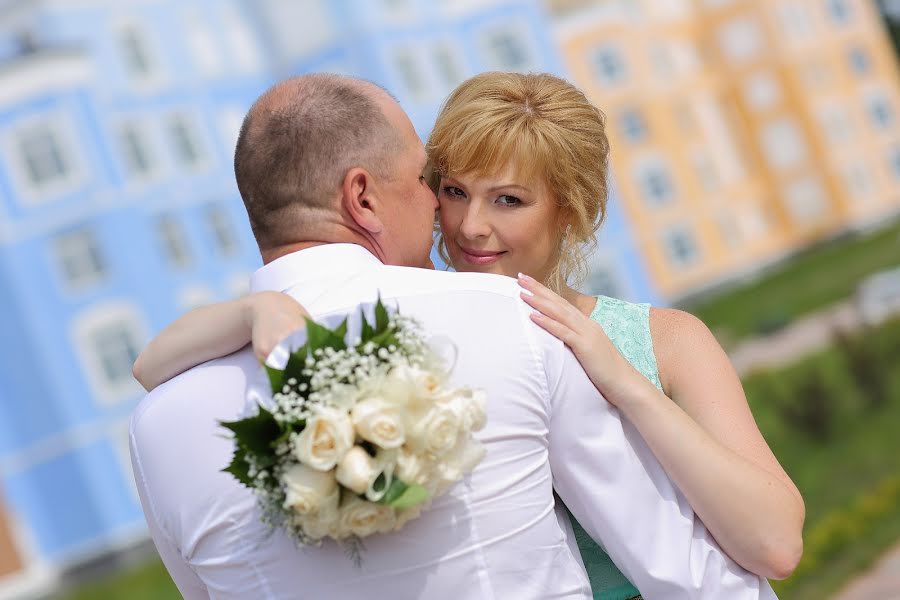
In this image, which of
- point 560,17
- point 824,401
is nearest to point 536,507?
point 824,401

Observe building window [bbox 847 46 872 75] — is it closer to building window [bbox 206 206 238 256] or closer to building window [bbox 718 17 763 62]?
building window [bbox 718 17 763 62]

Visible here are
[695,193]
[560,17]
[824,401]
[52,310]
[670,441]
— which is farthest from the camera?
[695,193]

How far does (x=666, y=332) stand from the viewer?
132 inches

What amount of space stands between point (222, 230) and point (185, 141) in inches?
107

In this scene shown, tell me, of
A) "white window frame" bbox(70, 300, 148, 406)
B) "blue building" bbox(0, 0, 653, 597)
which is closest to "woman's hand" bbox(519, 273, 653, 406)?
"blue building" bbox(0, 0, 653, 597)

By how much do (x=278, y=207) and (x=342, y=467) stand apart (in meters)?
0.69

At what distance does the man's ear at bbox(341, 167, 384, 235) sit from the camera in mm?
2592

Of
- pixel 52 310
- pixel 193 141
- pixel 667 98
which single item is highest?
pixel 193 141

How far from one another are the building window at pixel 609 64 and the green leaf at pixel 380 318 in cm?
4366

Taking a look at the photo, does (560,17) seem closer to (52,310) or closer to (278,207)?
(52,310)

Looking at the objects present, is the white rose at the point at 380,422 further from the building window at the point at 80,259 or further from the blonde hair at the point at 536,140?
the building window at the point at 80,259

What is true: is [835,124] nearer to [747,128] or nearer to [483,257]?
[747,128]

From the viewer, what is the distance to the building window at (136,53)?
33188 mm

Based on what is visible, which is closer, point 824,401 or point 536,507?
point 536,507
